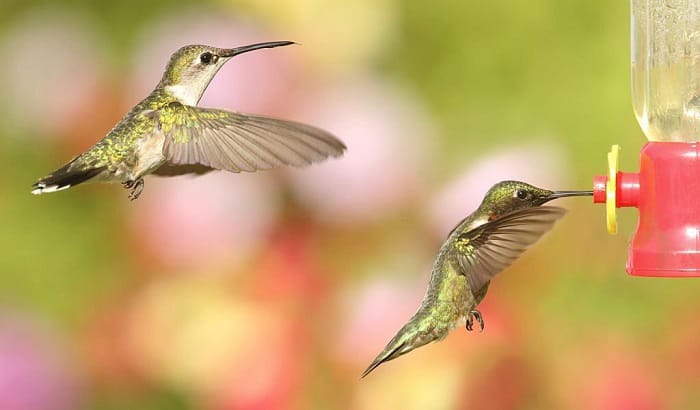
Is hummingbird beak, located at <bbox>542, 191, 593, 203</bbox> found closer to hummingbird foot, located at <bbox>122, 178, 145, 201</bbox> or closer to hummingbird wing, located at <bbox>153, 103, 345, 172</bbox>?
hummingbird wing, located at <bbox>153, 103, 345, 172</bbox>

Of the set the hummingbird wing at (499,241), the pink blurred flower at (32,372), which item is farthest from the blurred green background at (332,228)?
the hummingbird wing at (499,241)

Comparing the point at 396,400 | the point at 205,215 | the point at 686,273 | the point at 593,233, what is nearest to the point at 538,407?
the point at 396,400

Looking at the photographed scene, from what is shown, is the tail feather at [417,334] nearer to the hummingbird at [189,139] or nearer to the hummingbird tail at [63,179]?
the hummingbird at [189,139]

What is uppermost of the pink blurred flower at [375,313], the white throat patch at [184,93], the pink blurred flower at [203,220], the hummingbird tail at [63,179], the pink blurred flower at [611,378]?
the white throat patch at [184,93]

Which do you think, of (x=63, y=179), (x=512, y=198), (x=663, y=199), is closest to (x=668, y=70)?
(x=663, y=199)

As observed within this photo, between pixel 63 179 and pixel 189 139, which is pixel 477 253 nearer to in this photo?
pixel 189 139

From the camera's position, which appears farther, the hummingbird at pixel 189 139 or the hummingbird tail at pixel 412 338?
the hummingbird tail at pixel 412 338
